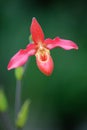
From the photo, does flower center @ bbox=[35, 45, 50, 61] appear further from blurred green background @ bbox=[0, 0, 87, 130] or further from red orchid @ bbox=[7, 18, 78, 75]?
blurred green background @ bbox=[0, 0, 87, 130]

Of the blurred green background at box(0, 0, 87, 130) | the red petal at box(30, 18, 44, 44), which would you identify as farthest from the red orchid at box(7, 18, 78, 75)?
the blurred green background at box(0, 0, 87, 130)

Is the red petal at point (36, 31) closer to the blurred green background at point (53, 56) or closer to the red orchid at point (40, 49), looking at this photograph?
the red orchid at point (40, 49)

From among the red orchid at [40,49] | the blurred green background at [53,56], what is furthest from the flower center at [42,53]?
the blurred green background at [53,56]

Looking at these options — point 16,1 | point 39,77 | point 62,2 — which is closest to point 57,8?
point 62,2

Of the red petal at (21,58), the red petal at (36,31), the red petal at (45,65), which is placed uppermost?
the red petal at (36,31)

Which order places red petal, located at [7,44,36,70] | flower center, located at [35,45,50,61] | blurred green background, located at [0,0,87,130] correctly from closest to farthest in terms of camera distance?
1. red petal, located at [7,44,36,70]
2. flower center, located at [35,45,50,61]
3. blurred green background, located at [0,0,87,130]

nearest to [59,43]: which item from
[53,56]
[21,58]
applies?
[21,58]

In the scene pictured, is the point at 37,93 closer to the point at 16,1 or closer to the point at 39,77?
the point at 39,77
